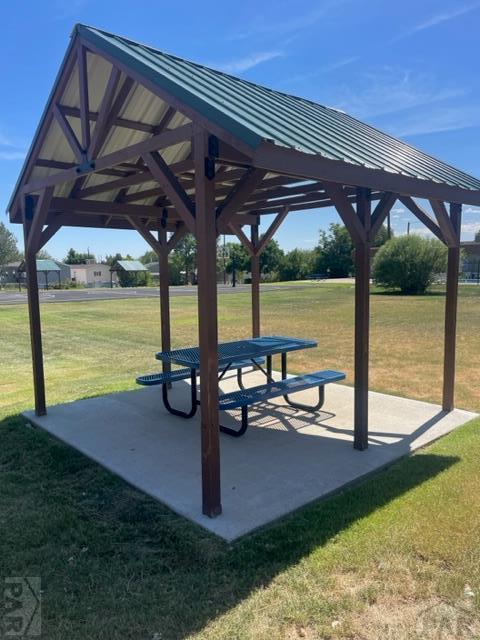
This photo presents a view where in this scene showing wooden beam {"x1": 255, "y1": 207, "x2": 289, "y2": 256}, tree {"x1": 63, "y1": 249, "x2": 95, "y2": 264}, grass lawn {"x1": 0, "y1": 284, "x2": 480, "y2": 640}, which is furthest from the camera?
tree {"x1": 63, "y1": 249, "x2": 95, "y2": 264}

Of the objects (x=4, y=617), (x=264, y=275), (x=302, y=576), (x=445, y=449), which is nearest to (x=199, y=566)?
(x=302, y=576)

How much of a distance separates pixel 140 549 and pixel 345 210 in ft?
10.2

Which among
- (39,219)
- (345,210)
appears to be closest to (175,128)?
(345,210)

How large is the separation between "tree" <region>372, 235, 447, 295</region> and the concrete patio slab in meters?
24.0

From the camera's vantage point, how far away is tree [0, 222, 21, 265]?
2749 inches

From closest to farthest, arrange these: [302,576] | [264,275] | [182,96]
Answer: [302,576], [182,96], [264,275]

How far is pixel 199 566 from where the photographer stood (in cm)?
280

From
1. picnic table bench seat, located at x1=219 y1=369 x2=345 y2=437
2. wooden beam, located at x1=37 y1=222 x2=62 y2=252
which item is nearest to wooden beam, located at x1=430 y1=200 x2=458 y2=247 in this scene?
picnic table bench seat, located at x1=219 y1=369 x2=345 y2=437

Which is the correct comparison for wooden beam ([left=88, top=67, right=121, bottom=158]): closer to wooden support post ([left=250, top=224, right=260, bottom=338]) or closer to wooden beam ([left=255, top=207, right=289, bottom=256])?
wooden beam ([left=255, top=207, right=289, bottom=256])

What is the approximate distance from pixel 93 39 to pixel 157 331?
10.4 m

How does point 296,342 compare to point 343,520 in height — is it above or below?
above

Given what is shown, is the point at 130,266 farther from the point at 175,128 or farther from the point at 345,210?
the point at 345,210

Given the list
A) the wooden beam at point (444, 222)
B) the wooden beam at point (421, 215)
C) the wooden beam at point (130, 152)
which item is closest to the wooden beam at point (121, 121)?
the wooden beam at point (130, 152)

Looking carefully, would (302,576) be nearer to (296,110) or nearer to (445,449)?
(445,449)
